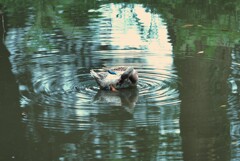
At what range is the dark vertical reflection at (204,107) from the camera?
7008 millimetres

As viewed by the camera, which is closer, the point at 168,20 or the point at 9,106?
the point at 9,106

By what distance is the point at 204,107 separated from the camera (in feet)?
27.2

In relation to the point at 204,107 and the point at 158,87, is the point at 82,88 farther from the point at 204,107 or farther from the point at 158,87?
the point at 204,107

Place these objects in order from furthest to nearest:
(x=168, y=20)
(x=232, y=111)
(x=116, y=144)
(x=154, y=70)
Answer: (x=168, y=20) → (x=154, y=70) → (x=232, y=111) → (x=116, y=144)

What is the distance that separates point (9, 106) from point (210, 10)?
8.02 meters

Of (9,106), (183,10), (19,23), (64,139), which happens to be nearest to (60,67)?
(9,106)

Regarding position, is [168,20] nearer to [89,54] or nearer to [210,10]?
[210,10]

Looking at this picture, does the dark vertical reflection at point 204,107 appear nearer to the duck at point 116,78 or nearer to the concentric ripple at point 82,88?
the concentric ripple at point 82,88

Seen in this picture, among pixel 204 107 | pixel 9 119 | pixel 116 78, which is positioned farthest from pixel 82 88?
pixel 204 107

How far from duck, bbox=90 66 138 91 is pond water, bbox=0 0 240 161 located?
0.43ft

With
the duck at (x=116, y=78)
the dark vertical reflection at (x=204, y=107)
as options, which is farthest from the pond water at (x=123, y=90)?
the duck at (x=116, y=78)

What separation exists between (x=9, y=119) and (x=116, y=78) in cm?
180

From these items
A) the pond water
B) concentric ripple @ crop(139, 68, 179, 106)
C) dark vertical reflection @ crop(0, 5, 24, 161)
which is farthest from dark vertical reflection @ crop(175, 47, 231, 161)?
dark vertical reflection @ crop(0, 5, 24, 161)

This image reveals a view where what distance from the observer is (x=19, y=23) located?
14.3 metres
